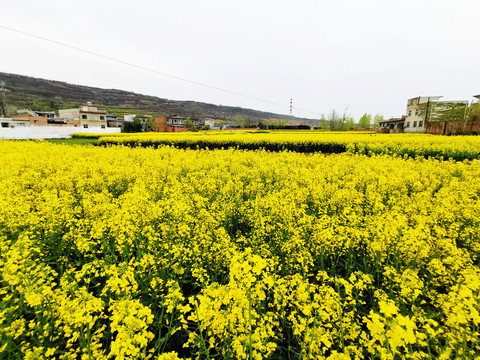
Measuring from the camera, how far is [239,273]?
208 centimetres

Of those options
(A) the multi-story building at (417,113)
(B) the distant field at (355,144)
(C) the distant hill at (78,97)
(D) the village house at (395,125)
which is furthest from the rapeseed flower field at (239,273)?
(C) the distant hill at (78,97)

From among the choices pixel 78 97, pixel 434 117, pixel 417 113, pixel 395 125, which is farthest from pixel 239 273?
pixel 78 97

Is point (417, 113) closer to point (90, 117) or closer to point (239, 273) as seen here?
point (239, 273)

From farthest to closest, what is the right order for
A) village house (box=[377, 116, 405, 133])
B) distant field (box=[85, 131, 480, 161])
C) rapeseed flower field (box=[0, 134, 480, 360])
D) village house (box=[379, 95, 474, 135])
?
village house (box=[377, 116, 405, 133]) < village house (box=[379, 95, 474, 135]) < distant field (box=[85, 131, 480, 161]) < rapeseed flower field (box=[0, 134, 480, 360])

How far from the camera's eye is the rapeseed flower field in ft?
6.55

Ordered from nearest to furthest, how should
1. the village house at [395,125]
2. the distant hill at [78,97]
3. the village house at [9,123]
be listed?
1. the village house at [9,123]
2. the village house at [395,125]
3. the distant hill at [78,97]

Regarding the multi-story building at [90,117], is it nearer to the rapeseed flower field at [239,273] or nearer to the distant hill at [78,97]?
the distant hill at [78,97]

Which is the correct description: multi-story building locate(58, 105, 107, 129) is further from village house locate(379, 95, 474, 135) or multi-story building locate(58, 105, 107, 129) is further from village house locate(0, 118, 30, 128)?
village house locate(379, 95, 474, 135)

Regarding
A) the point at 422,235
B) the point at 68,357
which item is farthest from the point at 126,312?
the point at 422,235

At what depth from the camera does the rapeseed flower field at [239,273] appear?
2.00 m

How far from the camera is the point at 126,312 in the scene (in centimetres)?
192

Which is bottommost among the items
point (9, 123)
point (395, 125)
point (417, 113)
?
point (9, 123)

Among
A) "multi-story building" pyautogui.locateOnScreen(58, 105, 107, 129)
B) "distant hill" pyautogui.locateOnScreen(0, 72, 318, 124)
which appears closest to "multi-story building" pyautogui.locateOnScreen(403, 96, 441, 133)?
"multi-story building" pyautogui.locateOnScreen(58, 105, 107, 129)

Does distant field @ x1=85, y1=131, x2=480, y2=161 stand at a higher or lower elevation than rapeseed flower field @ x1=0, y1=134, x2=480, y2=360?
higher
